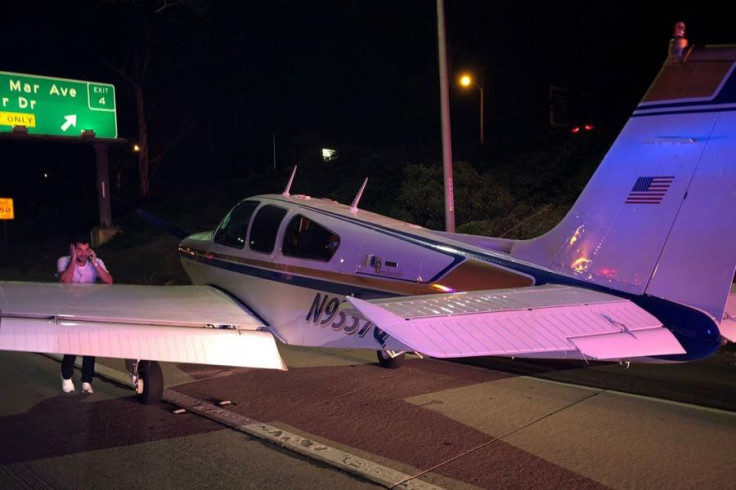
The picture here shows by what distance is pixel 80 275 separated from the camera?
7.66 metres

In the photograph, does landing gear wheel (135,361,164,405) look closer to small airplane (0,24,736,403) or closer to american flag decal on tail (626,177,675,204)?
small airplane (0,24,736,403)

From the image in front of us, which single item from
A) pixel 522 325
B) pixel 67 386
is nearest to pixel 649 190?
pixel 522 325

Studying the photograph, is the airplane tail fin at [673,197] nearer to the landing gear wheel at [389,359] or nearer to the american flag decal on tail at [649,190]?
the american flag decal on tail at [649,190]

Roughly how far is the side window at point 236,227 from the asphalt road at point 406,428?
5.72 ft

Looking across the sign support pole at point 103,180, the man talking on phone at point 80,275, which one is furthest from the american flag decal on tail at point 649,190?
the sign support pole at point 103,180

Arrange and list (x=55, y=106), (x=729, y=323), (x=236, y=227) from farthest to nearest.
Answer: (x=55, y=106) < (x=236, y=227) < (x=729, y=323)

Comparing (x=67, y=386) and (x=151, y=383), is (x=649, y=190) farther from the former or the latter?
(x=67, y=386)

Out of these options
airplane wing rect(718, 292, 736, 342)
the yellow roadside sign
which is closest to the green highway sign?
the yellow roadside sign

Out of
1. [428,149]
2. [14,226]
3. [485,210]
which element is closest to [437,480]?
[485,210]

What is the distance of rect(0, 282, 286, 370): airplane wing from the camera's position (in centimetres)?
536

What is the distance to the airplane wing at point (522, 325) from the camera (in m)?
3.43

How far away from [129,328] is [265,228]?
7.29 feet

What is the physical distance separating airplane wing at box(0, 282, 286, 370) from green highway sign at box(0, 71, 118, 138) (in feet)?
61.2

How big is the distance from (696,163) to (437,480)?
3.10 meters
